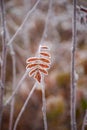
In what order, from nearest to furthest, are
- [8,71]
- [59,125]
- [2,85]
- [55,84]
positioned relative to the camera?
[2,85]
[59,125]
[55,84]
[8,71]

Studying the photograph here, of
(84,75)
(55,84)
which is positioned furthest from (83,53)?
(55,84)

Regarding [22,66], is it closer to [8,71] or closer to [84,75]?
[8,71]

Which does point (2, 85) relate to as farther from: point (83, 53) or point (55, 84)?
point (83, 53)

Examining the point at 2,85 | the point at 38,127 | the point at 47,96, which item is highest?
the point at 2,85

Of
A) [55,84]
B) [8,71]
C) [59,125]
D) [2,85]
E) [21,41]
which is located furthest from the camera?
[21,41]

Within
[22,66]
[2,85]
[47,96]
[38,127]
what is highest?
[2,85]

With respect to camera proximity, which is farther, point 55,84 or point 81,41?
point 81,41

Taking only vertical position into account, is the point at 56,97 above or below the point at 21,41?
below

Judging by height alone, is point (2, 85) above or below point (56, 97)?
above

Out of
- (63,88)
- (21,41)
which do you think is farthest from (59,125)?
(21,41)
